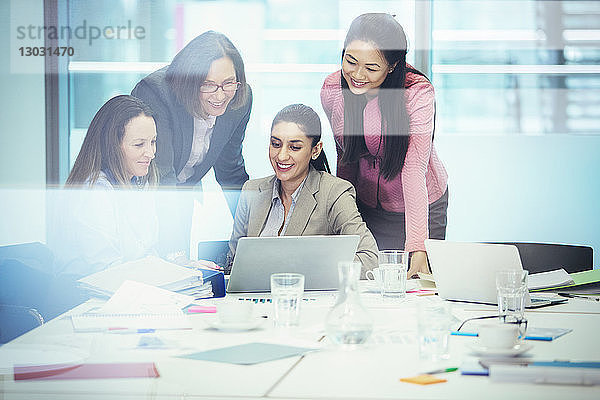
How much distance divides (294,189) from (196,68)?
34.8 inches

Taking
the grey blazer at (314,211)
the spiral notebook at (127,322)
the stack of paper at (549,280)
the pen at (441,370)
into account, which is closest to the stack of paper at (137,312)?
the spiral notebook at (127,322)

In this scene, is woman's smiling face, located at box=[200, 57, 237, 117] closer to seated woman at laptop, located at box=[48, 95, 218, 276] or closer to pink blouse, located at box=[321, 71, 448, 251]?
seated woman at laptop, located at box=[48, 95, 218, 276]

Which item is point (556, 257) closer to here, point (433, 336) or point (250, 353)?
point (433, 336)

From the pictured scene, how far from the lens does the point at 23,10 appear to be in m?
4.20

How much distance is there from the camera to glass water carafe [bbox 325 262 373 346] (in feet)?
5.26

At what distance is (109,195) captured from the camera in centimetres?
404

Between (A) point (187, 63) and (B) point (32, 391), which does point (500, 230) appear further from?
(B) point (32, 391)

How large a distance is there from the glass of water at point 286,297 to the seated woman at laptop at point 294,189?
2.09 metres

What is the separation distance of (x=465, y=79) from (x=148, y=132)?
1819mm

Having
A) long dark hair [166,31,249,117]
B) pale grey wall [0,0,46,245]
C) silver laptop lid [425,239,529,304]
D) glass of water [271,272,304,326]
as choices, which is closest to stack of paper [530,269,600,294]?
silver laptop lid [425,239,529,304]

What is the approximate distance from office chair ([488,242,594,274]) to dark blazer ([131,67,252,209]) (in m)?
1.60

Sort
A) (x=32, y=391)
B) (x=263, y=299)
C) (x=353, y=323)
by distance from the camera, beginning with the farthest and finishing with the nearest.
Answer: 1. (x=263, y=299)
2. (x=353, y=323)
3. (x=32, y=391)

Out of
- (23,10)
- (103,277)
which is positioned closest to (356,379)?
(103,277)

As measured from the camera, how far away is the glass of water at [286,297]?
6.21 feet
